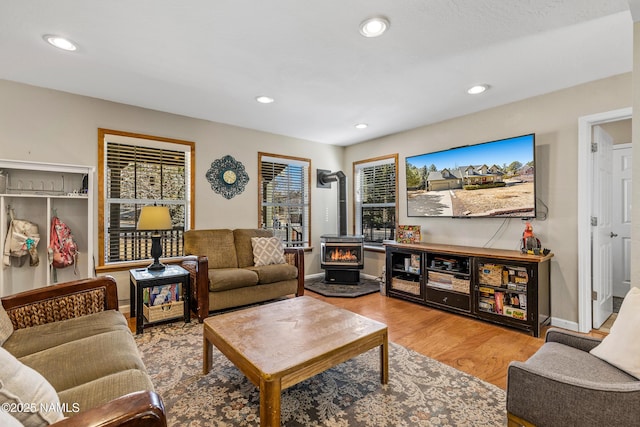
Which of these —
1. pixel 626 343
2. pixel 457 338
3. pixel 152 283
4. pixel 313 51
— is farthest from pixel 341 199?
pixel 626 343

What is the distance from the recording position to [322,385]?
203 centimetres

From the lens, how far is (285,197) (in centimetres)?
498

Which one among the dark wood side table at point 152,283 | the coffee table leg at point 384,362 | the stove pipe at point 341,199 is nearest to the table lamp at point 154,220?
the dark wood side table at point 152,283

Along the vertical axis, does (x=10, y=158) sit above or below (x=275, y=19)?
below

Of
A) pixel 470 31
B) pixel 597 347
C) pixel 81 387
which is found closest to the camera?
pixel 81 387

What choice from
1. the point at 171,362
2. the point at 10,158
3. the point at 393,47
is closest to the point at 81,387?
the point at 171,362

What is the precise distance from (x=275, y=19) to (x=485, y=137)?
290 centimetres

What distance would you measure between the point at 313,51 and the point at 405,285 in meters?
3.01

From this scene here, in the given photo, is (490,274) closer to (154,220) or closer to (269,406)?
(269,406)

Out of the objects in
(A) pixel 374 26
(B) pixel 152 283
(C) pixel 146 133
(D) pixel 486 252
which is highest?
(A) pixel 374 26

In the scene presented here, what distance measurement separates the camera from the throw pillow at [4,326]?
161 centimetres

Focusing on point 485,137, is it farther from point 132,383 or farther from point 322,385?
point 132,383

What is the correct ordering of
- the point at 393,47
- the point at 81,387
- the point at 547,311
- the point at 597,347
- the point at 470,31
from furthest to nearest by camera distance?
the point at 547,311
the point at 393,47
the point at 470,31
the point at 597,347
the point at 81,387

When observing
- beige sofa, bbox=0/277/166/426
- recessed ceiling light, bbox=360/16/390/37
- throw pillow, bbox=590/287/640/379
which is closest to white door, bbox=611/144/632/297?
throw pillow, bbox=590/287/640/379
